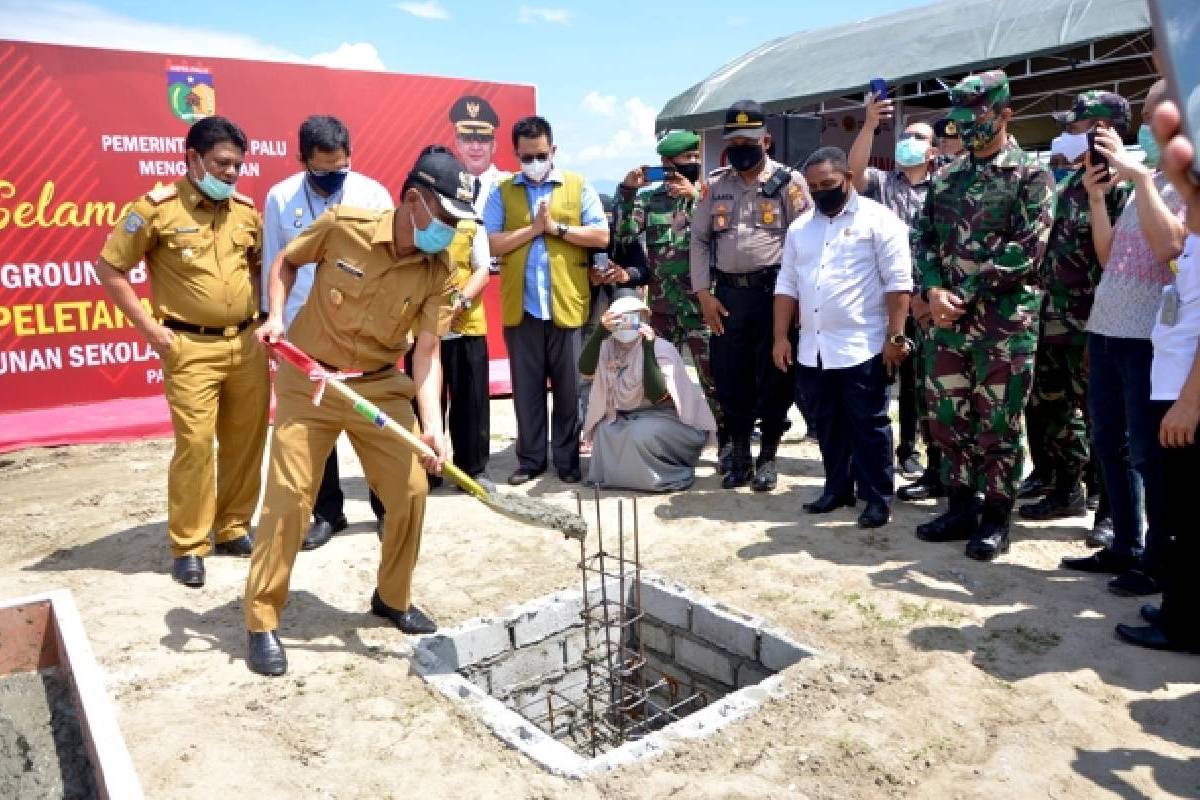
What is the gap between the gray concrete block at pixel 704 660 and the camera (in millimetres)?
3803

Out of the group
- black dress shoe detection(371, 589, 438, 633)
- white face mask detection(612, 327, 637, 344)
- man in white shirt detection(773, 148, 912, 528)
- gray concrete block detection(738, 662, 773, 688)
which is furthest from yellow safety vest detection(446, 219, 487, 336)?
gray concrete block detection(738, 662, 773, 688)

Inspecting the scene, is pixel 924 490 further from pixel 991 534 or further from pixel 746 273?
pixel 746 273

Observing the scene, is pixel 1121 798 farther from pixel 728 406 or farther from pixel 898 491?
pixel 728 406

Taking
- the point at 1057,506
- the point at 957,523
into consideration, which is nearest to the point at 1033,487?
the point at 1057,506

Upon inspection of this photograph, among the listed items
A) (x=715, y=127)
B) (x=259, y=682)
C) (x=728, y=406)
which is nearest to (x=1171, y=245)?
(x=728, y=406)

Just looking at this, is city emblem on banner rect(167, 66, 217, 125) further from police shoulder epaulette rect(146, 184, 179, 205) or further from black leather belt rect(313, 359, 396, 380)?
black leather belt rect(313, 359, 396, 380)

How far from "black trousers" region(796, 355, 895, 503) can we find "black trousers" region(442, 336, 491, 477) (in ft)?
6.25

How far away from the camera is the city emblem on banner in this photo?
7.73m

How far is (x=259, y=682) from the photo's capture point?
3377mm

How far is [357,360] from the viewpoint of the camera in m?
3.57

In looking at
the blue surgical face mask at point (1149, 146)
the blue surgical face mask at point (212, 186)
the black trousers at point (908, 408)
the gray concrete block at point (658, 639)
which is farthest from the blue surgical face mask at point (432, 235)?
the black trousers at point (908, 408)

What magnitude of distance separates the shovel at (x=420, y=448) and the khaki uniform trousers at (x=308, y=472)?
0.19 ft

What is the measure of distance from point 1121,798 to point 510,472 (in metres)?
4.26

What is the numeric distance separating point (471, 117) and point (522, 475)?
4.81 meters
